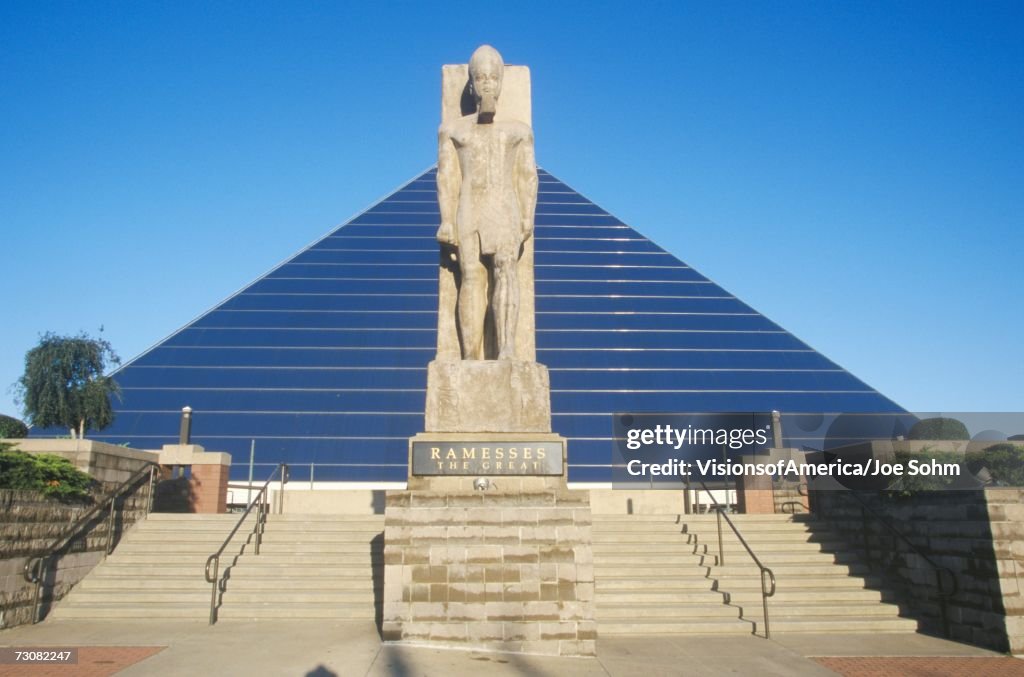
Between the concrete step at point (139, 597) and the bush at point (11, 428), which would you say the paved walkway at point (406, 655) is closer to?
the concrete step at point (139, 597)

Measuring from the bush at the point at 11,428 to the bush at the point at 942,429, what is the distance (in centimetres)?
1361

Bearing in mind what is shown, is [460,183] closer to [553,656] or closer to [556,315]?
[553,656]

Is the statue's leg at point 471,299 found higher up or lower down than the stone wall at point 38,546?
higher up

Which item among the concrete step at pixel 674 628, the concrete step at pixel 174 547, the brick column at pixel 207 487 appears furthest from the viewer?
the brick column at pixel 207 487

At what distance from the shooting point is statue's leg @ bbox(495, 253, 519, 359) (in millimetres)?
7211

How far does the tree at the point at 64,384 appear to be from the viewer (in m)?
13.1

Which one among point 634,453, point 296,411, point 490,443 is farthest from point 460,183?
point 296,411

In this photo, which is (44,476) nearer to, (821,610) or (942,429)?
(821,610)

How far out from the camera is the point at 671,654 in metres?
6.56

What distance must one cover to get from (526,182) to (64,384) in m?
10.2

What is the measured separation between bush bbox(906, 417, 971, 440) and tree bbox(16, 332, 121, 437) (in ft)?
46.6

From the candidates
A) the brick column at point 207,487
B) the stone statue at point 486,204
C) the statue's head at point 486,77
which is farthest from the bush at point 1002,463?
the brick column at point 207,487

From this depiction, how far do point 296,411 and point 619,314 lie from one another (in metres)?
16.7

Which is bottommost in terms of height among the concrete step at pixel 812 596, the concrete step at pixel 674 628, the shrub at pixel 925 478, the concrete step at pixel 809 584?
the concrete step at pixel 674 628
